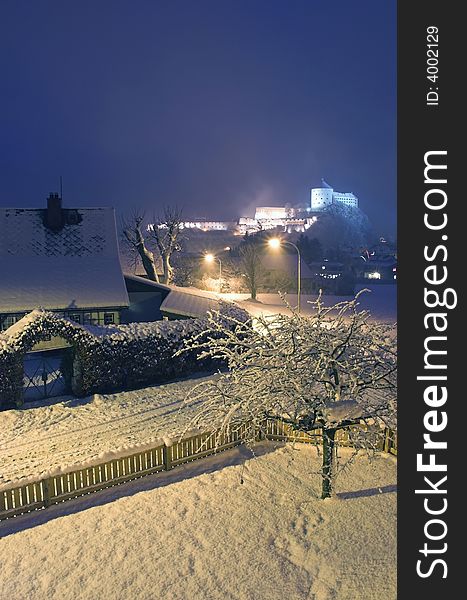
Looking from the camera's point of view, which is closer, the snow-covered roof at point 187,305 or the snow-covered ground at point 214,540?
the snow-covered ground at point 214,540

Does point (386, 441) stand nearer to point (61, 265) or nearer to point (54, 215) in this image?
point (61, 265)

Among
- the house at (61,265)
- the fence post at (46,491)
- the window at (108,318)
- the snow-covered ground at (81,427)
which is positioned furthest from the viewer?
the window at (108,318)

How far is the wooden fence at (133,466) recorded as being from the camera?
9.96 m

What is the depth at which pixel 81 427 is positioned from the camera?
15070 mm

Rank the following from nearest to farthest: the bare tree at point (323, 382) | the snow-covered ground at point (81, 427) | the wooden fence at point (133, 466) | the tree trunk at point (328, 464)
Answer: the bare tree at point (323, 382), the wooden fence at point (133, 466), the tree trunk at point (328, 464), the snow-covered ground at point (81, 427)

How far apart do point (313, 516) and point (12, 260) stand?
2535 centimetres

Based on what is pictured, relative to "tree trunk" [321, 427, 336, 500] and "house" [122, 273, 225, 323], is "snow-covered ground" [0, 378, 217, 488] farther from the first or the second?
"house" [122, 273, 225, 323]

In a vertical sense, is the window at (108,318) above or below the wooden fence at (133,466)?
above

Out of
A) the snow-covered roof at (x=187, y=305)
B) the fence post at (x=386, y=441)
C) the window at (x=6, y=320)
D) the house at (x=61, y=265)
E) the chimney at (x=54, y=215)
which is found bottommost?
the fence post at (x=386, y=441)

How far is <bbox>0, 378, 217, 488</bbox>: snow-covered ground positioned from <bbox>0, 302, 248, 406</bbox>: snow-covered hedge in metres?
0.70

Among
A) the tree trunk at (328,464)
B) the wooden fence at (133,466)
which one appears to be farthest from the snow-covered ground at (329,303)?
the tree trunk at (328,464)

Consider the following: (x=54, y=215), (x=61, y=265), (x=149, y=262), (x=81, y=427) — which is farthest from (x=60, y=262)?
(x=149, y=262)

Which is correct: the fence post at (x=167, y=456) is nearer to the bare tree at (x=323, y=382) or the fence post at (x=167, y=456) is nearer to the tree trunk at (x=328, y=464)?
the bare tree at (x=323, y=382)

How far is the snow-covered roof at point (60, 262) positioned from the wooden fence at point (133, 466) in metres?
16.5
